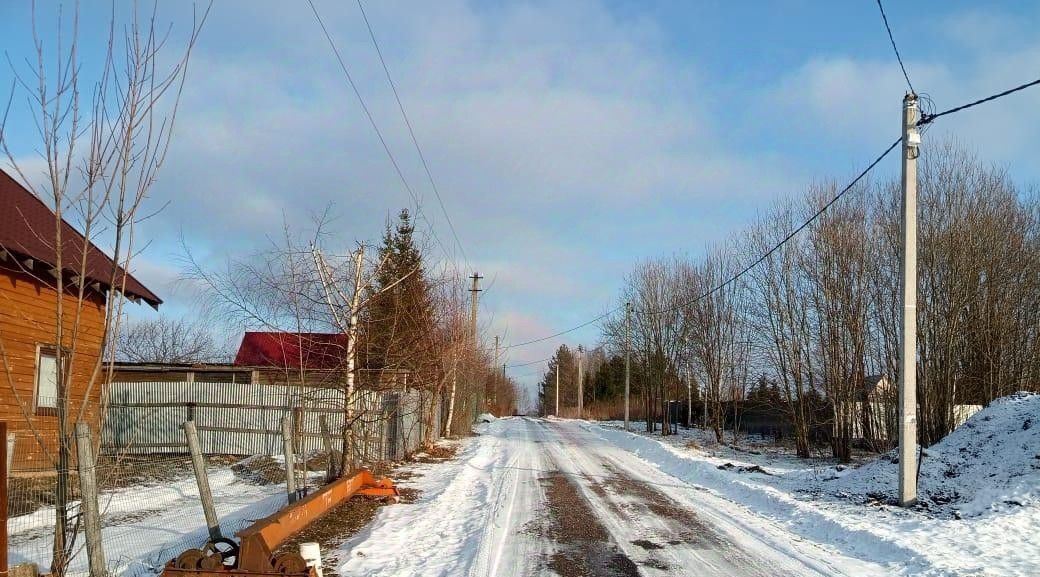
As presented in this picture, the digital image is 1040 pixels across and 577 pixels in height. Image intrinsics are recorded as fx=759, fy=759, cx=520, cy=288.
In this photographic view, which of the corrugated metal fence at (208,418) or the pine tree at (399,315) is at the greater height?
the pine tree at (399,315)

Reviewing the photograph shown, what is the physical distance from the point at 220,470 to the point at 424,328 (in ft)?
17.0

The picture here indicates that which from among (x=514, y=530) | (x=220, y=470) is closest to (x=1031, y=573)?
(x=514, y=530)

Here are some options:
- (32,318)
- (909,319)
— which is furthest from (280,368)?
(909,319)

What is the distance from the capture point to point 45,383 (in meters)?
14.4

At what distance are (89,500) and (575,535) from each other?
5.97 meters

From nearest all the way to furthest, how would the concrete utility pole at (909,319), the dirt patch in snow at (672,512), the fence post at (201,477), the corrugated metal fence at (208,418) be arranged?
the fence post at (201,477) → the dirt patch in snow at (672,512) → the concrete utility pole at (909,319) → the corrugated metal fence at (208,418)

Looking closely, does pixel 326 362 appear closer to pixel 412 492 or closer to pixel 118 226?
pixel 412 492

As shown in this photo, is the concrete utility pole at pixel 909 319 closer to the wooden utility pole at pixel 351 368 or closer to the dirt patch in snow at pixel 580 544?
the dirt patch in snow at pixel 580 544

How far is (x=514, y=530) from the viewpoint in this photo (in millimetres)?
9914

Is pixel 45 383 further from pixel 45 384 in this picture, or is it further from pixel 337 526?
pixel 337 526

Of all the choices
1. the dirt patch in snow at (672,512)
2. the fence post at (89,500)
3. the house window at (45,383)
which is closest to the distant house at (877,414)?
the dirt patch in snow at (672,512)

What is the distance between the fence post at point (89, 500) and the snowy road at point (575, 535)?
2.54 meters

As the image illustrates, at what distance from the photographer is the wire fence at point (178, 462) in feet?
25.5

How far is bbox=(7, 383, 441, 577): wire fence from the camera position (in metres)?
7.78
